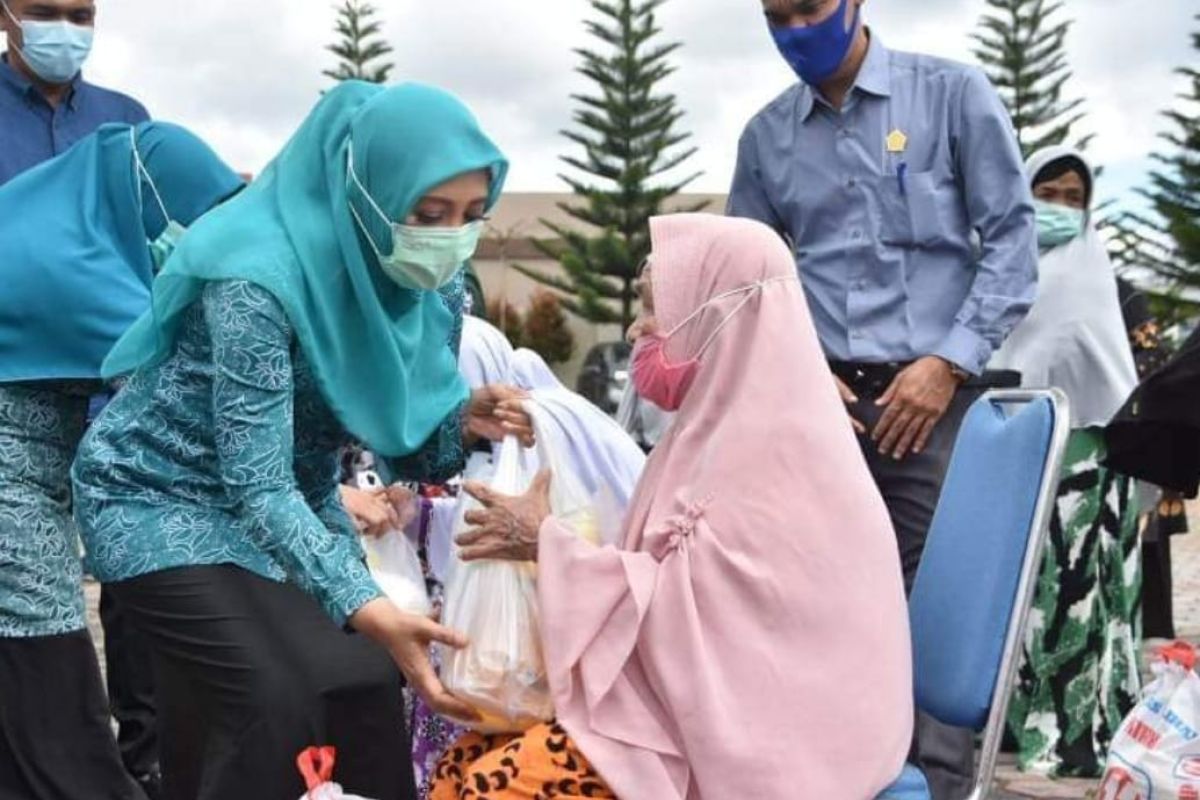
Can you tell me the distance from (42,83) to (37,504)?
1.43m

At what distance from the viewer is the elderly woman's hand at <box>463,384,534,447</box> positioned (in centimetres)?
275

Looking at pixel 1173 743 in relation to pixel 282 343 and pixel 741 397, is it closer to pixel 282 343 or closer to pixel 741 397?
pixel 741 397

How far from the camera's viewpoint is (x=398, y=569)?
332 centimetres

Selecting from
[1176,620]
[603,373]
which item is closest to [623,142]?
[603,373]

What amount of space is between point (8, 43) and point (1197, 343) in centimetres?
305

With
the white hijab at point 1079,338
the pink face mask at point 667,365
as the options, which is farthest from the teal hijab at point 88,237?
the white hijab at point 1079,338

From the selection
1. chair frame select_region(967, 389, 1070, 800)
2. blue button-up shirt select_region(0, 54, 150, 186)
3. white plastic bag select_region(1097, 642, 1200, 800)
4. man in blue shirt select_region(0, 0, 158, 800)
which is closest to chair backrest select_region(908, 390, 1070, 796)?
chair frame select_region(967, 389, 1070, 800)

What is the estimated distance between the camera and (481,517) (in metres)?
2.45

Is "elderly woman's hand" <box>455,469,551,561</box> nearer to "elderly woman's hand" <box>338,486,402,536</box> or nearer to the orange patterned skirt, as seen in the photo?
the orange patterned skirt

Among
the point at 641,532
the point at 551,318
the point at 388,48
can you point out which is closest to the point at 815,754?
the point at 641,532

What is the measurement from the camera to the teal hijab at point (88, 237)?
3191mm

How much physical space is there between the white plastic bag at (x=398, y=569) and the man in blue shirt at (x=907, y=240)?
0.94m

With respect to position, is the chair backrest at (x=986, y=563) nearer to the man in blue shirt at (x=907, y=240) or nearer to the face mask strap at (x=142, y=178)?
the man in blue shirt at (x=907, y=240)

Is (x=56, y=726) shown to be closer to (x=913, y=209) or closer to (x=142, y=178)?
(x=142, y=178)
